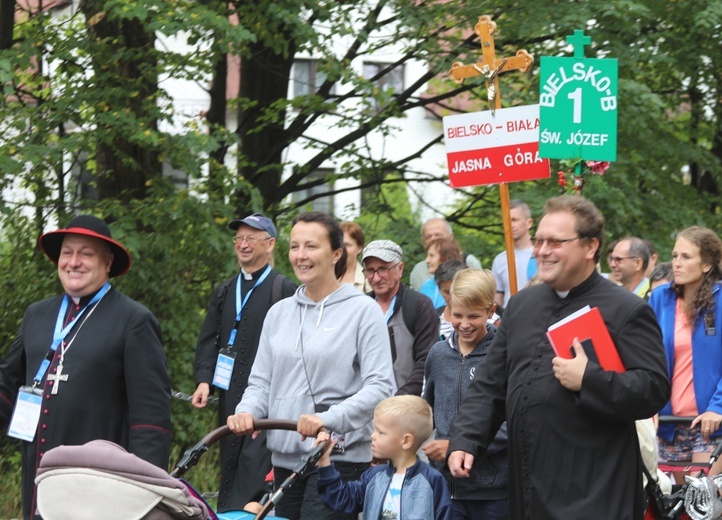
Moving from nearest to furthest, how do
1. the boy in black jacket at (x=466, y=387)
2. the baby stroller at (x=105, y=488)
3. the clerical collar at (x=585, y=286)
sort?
the baby stroller at (x=105, y=488) → the clerical collar at (x=585, y=286) → the boy in black jacket at (x=466, y=387)

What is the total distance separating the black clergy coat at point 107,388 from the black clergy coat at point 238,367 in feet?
6.64

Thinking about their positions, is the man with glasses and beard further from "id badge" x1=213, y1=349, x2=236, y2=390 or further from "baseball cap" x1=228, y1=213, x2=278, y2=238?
"baseball cap" x1=228, y1=213, x2=278, y2=238

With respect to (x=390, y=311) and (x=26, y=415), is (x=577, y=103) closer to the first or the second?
(x=390, y=311)

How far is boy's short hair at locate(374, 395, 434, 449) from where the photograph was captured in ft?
18.6

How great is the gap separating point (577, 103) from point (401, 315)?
1809 millimetres

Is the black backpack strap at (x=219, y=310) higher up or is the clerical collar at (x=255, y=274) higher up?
the clerical collar at (x=255, y=274)

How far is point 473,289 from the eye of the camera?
620 cm

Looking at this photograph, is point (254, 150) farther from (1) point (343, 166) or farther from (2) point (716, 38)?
(2) point (716, 38)

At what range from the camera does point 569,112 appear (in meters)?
7.86

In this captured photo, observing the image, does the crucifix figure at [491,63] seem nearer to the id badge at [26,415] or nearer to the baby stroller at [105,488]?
the id badge at [26,415]

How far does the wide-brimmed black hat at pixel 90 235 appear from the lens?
5.75 m

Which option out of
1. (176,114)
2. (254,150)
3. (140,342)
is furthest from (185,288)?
(140,342)

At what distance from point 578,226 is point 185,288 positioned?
23.6ft

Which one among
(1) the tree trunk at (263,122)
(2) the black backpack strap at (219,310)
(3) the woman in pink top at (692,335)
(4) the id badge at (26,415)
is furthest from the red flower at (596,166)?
(1) the tree trunk at (263,122)
